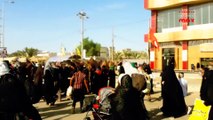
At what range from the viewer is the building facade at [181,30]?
131ft

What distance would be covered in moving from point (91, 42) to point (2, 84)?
98935mm

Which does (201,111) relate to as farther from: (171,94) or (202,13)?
(202,13)

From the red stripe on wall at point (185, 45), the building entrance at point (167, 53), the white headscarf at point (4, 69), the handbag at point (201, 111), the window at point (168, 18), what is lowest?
the handbag at point (201, 111)

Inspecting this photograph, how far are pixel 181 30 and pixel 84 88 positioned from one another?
1259 inches

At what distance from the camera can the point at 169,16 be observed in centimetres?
4450

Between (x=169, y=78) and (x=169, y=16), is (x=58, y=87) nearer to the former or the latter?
(x=169, y=78)

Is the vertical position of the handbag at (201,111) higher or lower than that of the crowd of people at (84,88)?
lower

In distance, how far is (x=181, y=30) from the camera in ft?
140

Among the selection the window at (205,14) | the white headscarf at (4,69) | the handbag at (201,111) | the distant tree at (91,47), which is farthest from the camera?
the distant tree at (91,47)

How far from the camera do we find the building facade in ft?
131

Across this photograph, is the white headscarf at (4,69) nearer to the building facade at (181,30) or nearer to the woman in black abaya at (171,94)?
the woman in black abaya at (171,94)

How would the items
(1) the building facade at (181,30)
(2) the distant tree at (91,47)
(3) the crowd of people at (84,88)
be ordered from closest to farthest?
(3) the crowd of people at (84,88), (1) the building facade at (181,30), (2) the distant tree at (91,47)

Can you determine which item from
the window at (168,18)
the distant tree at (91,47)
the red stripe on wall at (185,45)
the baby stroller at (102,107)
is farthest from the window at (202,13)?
the distant tree at (91,47)

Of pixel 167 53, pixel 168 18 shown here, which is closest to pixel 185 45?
pixel 167 53
